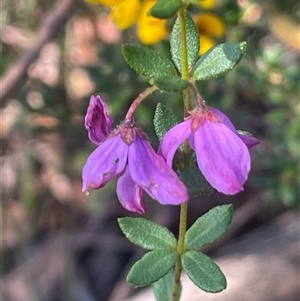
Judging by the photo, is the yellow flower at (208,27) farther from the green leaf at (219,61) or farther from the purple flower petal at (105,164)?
the purple flower petal at (105,164)

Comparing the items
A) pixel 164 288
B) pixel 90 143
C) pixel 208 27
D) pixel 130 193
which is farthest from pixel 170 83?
pixel 90 143

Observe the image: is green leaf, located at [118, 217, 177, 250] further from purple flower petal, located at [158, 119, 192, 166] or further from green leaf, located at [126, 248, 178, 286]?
purple flower petal, located at [158, 119, 192, 166]

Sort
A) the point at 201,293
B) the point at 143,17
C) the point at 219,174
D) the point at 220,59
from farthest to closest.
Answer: the point at 201,293 < the point at 143,17 < the point at 220,59 < the point at 219,174

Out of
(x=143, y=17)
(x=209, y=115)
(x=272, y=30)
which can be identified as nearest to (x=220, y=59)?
(x=209, y=115)

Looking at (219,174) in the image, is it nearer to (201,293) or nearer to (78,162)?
(201,293)

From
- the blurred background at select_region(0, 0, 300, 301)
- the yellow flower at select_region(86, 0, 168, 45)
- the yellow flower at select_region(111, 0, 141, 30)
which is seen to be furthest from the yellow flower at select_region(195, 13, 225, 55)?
the yellow flower at select_region(111, 0, 141, 30)

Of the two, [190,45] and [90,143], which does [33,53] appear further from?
[190,45]
